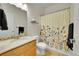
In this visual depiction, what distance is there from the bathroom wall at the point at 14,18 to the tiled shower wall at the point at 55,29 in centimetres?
28

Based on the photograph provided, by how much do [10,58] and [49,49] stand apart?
0.56 m

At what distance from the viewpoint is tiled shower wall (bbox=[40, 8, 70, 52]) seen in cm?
138

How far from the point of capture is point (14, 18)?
134 centimetres

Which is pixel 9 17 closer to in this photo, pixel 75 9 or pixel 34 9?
pixel 34 9

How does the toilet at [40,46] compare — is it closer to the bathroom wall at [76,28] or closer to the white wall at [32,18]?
the white wall at [32,18]

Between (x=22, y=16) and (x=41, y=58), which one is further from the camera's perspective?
(x=22, y=16)

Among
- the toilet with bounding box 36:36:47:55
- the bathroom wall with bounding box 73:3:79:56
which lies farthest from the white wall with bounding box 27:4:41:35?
the bathroom wall with bounding box 73:3:79:56

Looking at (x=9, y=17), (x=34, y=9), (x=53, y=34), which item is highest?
(x=34, y=9)

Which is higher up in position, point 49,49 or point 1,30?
point 1,30

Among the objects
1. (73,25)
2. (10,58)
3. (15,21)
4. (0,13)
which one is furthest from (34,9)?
(10,58)

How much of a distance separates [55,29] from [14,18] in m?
0.60

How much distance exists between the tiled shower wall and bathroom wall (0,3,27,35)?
0.28m

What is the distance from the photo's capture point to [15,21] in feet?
4.43

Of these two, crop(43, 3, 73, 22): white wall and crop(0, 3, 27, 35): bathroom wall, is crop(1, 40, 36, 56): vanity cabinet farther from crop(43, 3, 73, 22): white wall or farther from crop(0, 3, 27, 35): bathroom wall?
crop(43, 3, 73, 22): white wall
